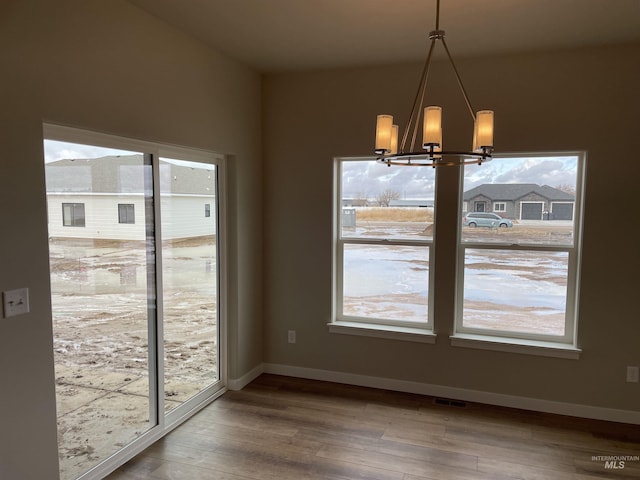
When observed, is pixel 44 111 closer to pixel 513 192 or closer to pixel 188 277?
pixel 188 277

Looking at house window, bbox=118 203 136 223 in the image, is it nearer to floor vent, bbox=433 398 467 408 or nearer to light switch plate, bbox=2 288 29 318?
light switch plate, bbox=2 288 29 318

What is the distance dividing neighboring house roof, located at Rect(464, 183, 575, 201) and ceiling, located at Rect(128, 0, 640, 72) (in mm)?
1032

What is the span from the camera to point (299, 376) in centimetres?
421

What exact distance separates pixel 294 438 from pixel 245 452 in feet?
1.21

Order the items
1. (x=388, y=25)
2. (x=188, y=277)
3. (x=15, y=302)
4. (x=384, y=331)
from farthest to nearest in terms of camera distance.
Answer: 1. (x=384, y=331)
2. (x=188, y=277)
3. (x=388, y=25)
4. (x=15, y=302)

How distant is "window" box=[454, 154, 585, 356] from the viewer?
3473 mm

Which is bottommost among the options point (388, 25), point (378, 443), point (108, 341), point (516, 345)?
point (378, 443)

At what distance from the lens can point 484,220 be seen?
3648 millimetres

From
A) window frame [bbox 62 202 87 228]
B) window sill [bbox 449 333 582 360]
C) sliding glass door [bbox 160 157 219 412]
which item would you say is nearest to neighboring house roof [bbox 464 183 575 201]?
window sill [bbox 449 333 582 360]

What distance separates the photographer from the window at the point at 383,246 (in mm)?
3830

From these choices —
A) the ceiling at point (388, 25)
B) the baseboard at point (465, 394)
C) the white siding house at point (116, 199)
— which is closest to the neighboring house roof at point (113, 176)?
the white siding house at point (116, 199)

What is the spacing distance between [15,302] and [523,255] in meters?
3.47

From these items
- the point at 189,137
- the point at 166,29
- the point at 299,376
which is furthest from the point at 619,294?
the point at 166,29

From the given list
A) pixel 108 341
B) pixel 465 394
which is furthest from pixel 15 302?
pixel 465 394
